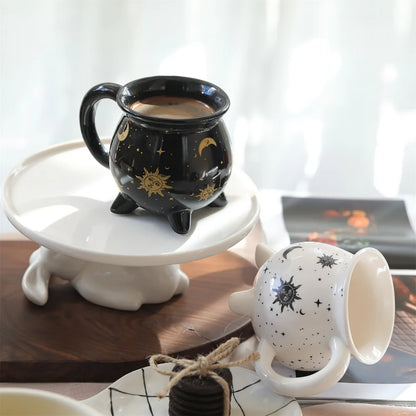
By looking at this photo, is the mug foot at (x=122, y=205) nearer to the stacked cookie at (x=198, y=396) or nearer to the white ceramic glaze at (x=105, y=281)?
the white ceramic glaze at (x=105, y=281)

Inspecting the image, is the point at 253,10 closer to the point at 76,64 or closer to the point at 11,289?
the point at 76,64

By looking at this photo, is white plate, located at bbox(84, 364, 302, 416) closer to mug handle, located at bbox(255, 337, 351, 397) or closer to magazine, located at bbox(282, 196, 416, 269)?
mug handle, located at bbox(255, 337, 351, 397)

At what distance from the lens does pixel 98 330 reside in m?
0.65

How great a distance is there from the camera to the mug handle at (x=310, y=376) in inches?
21.1

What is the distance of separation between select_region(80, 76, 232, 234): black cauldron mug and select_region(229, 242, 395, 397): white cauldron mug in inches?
3.7

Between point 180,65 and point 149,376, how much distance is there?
24.2 inches

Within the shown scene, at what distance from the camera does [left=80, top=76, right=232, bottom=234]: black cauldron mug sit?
23.4 inches

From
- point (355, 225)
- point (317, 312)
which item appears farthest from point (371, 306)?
point (355, 225)

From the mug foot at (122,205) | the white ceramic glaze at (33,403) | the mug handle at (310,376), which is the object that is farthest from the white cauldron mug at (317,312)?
the white ceramic glaze at (33,403)

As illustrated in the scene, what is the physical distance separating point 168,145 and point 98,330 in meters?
0.19

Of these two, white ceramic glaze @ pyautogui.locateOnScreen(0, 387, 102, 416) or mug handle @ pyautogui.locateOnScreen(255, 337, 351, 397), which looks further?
mug handle @ pyautogui.locateOnScreen(255, 337, 351, 397)

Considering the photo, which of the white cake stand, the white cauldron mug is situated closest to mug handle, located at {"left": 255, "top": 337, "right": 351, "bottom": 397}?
the white cauldron mug

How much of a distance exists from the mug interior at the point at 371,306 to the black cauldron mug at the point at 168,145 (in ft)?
0.49

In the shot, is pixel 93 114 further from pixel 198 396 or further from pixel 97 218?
pixel 198 396
